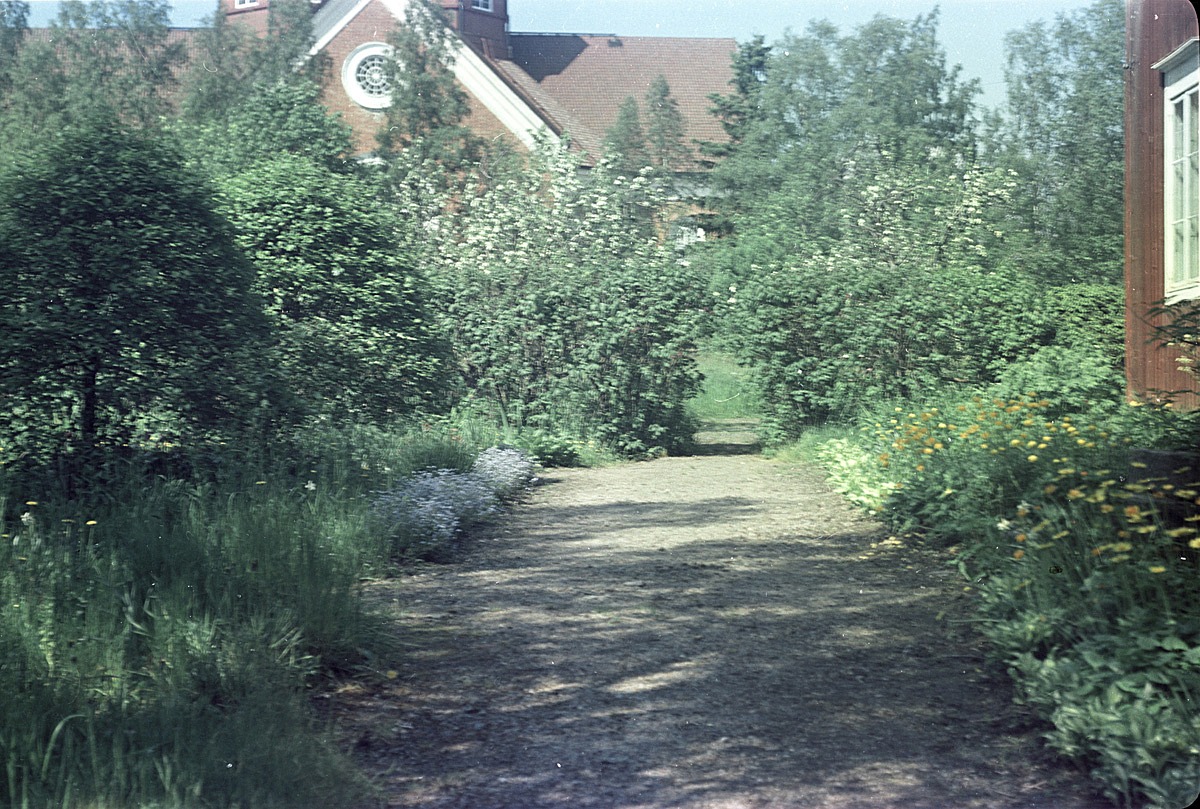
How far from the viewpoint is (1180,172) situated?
917cm

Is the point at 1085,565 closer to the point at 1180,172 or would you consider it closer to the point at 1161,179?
Answer: the point at 1180,172

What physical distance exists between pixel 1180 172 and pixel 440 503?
657 cm

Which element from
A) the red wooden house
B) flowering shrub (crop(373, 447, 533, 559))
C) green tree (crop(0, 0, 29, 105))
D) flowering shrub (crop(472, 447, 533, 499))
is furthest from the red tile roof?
flowering shrub (crop(373, 447, 533, 559))

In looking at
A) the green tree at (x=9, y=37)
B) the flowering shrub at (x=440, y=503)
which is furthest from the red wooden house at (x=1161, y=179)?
the green tree at (x=9, y=37)

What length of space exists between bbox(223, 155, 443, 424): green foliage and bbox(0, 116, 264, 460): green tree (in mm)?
2858

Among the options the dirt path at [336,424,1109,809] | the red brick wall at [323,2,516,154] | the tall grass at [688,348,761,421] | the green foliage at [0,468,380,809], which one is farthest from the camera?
the red brick wall at [323,2,516,154]

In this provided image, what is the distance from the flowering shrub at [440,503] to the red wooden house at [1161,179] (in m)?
5.17

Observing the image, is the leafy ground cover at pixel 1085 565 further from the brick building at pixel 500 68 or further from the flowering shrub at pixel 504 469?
the brick building at pixel 500 68

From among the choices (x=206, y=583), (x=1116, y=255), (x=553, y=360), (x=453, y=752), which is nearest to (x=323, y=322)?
(x=553, y=360)

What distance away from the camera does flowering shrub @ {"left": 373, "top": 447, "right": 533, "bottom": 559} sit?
23.4ft

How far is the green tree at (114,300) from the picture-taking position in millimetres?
6641

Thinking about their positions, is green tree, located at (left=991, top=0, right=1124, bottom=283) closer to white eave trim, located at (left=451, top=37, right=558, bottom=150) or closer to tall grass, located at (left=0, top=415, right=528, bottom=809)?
white eave trim, located at (left=451, top=37, right=558, bottom=150)

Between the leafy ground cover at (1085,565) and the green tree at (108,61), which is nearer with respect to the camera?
the leafy ground cover at (1085,565)

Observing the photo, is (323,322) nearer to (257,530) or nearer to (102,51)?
(257,530)
